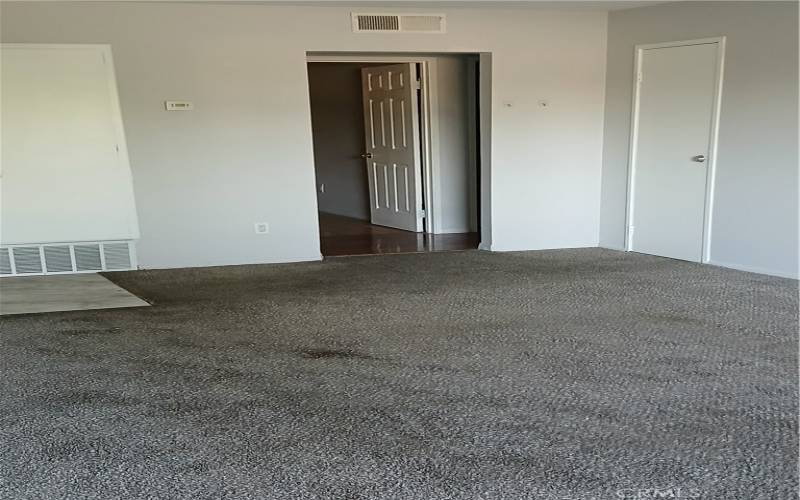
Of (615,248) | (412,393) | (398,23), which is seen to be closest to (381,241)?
(398,23)

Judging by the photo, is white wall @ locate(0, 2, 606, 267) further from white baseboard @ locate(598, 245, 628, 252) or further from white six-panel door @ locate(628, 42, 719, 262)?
white six-panel door @ locate(628, 42, 719, 262)

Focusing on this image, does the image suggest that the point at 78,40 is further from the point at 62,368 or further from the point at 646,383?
the point at 646,383

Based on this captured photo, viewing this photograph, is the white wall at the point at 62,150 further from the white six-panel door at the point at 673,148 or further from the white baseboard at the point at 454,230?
the white six-panel door at the point at 673,148

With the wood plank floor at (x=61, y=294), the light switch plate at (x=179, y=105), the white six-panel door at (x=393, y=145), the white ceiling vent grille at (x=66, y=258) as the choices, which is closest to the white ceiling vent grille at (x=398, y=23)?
the white six-panel door at (x=393, y=145)

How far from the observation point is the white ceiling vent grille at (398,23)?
514cm

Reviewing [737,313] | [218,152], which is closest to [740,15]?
[737,313]

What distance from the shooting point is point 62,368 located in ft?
10.2

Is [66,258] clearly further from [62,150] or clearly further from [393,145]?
[393,145]

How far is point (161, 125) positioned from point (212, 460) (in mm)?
3617

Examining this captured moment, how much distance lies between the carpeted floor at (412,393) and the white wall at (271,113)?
3.42 feet

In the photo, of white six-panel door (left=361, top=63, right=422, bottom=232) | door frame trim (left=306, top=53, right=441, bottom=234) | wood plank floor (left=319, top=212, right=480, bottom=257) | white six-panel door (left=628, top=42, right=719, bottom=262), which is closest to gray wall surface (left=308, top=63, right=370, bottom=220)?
white six-panel door (left=361, top=63, right=422, bottom=232)

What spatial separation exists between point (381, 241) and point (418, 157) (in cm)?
104

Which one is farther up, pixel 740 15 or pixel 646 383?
pixel 740 15

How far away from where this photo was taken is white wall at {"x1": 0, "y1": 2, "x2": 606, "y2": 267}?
16.0 ft
